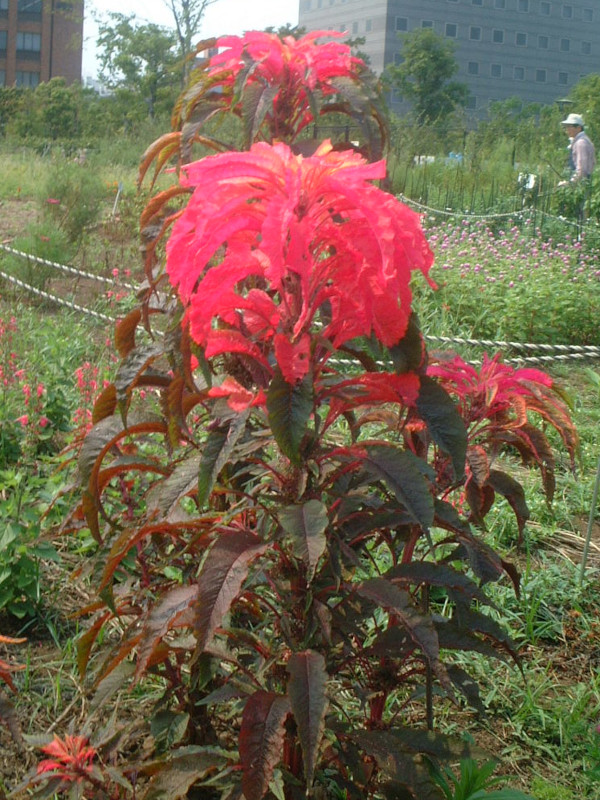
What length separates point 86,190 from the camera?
9.12 m

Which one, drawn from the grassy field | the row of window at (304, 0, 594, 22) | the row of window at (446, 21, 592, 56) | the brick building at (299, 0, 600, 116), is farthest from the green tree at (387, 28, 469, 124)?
the grassy field

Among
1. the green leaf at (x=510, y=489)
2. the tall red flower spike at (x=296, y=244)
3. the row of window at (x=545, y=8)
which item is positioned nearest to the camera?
the tall red flower spike at (x=296, y=244)

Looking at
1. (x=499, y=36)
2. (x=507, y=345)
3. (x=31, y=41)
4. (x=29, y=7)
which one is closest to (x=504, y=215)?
(x=507, y=345)

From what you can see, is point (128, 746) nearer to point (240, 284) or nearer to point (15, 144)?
point (240, 284)

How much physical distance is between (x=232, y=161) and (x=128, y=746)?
1.34 m

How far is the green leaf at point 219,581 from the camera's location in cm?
113

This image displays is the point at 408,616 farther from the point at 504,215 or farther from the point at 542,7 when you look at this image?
the point at 542,7

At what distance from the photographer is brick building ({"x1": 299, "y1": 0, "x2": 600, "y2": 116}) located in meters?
90.6

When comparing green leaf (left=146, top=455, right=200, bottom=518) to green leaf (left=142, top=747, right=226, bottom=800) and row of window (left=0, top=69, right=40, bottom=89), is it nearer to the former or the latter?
green leaf (left=142, top=747, right=226, bottom=800)

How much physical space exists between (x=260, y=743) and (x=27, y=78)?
61919 mm

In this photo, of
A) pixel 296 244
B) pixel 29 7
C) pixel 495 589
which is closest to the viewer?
pixel 296 244

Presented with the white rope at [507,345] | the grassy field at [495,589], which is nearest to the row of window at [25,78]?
the grassy field at [495,589]

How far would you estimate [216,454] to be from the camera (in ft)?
3.84

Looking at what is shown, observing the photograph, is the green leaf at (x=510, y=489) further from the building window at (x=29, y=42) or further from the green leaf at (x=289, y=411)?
the building window at (x=29, y=42)
